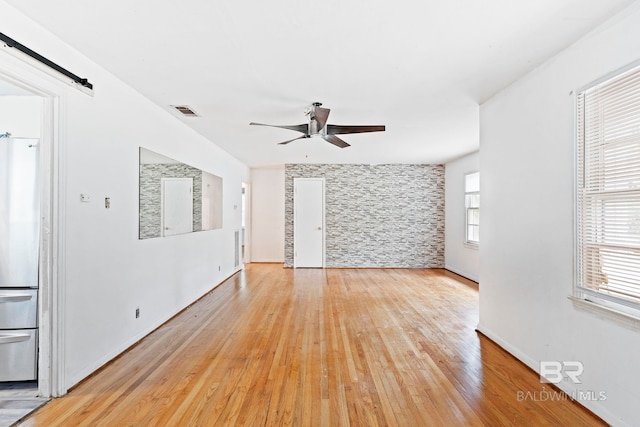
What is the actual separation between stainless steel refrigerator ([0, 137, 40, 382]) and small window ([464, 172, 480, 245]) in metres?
6.43

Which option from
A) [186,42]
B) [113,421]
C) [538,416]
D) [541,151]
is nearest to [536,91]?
[541,151]

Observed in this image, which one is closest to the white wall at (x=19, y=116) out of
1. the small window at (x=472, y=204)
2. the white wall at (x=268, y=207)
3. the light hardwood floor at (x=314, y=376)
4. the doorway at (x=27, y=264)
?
the doorway at (x=27, y=264)

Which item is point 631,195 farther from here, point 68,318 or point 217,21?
point 68,318

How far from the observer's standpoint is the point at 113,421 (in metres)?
1.97

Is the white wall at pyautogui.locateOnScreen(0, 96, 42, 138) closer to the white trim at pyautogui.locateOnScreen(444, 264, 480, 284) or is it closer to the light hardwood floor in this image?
the light hardwood floor

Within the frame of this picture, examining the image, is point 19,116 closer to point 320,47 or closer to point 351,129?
point 320,47

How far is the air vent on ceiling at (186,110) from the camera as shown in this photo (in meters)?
3.56

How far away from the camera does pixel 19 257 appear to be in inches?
92.0

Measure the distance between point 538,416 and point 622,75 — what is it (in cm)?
209

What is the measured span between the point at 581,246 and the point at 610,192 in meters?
0.40

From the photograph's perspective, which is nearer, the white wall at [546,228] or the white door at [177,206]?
the white wall at [546,228]

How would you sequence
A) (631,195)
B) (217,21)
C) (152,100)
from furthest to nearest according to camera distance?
(152,100) → (217,21) → (631,195)

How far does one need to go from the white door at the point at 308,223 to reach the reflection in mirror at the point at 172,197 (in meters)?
2.62
